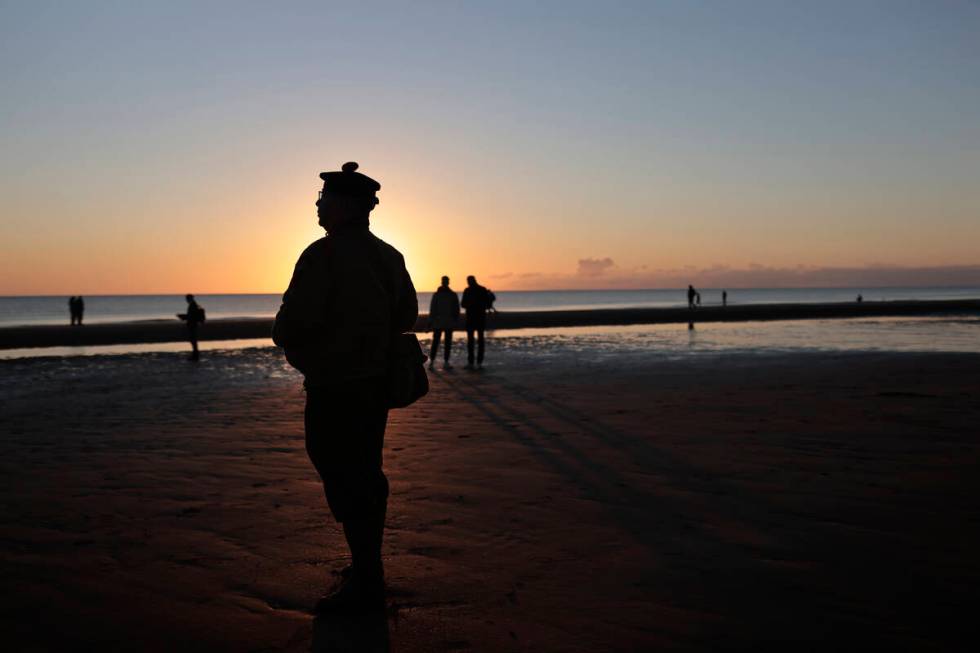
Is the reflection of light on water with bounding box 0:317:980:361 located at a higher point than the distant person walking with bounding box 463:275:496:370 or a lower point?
lower

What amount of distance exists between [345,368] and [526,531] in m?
1.89

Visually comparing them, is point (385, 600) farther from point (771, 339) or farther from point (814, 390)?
point (771, 339)

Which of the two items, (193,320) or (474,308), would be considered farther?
(193,320)

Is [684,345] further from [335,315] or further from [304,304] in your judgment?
[304,304]

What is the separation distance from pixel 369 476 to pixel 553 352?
1872cm

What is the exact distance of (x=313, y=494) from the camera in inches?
234

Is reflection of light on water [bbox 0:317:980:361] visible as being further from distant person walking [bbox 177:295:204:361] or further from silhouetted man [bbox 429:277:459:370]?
distant person walking [bbox 177:295:204:361]

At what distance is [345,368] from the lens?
374 centimetres

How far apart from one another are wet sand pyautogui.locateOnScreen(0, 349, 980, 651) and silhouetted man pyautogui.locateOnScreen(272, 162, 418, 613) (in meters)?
0.37

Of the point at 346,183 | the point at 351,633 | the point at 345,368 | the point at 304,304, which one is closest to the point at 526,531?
the point at 351,633

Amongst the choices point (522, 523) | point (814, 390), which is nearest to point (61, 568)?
point (522, 523)

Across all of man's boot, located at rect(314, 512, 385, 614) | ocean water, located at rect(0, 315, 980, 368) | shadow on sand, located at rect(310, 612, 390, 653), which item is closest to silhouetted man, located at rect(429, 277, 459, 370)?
ocean water, located at rect(0, 315, 980, 368)

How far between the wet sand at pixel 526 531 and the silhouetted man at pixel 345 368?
371 millimetres

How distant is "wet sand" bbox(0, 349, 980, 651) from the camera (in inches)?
137
